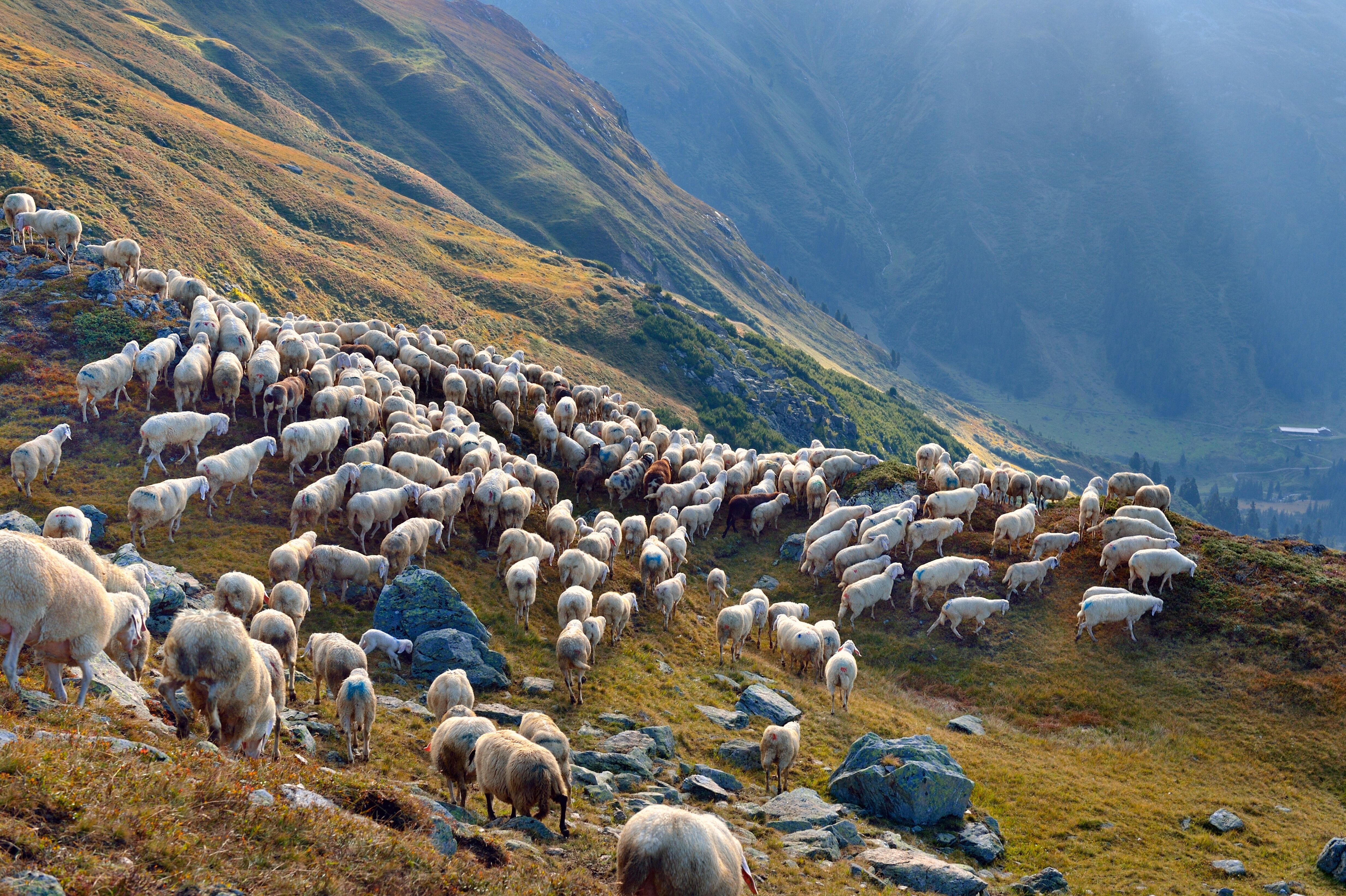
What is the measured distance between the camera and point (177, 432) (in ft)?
74.0

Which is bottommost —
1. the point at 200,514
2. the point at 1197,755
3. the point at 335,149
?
the point at 200,514

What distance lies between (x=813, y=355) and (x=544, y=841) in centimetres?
18146

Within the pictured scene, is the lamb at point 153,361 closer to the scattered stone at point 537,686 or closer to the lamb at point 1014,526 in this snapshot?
the scattered stone at point 537,686

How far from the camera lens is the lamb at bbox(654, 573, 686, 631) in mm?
24078

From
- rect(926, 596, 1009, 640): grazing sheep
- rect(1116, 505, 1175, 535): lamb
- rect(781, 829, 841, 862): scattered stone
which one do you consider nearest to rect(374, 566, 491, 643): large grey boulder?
rect(781, 829, 841, 862): scattered stone

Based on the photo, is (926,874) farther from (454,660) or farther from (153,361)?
(153,361)

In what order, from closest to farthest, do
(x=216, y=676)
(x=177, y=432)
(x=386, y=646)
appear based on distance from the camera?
(x=216, y=676) → (x=386, y=646) → (x=177, y=432)

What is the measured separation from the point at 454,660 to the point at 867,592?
50.0ft

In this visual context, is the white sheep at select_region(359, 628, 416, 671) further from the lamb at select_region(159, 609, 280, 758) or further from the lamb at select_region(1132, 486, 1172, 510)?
the lamb at select_region(1132, 486, 1172, 510)

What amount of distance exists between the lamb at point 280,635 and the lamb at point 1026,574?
22.6 m

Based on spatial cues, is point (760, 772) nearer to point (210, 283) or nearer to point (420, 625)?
point (420, 625)

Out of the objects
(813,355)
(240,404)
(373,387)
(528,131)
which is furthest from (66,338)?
(528,131)

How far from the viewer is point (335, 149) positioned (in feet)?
436

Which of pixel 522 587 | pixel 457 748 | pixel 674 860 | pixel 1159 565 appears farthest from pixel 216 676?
pixel 1159 565
